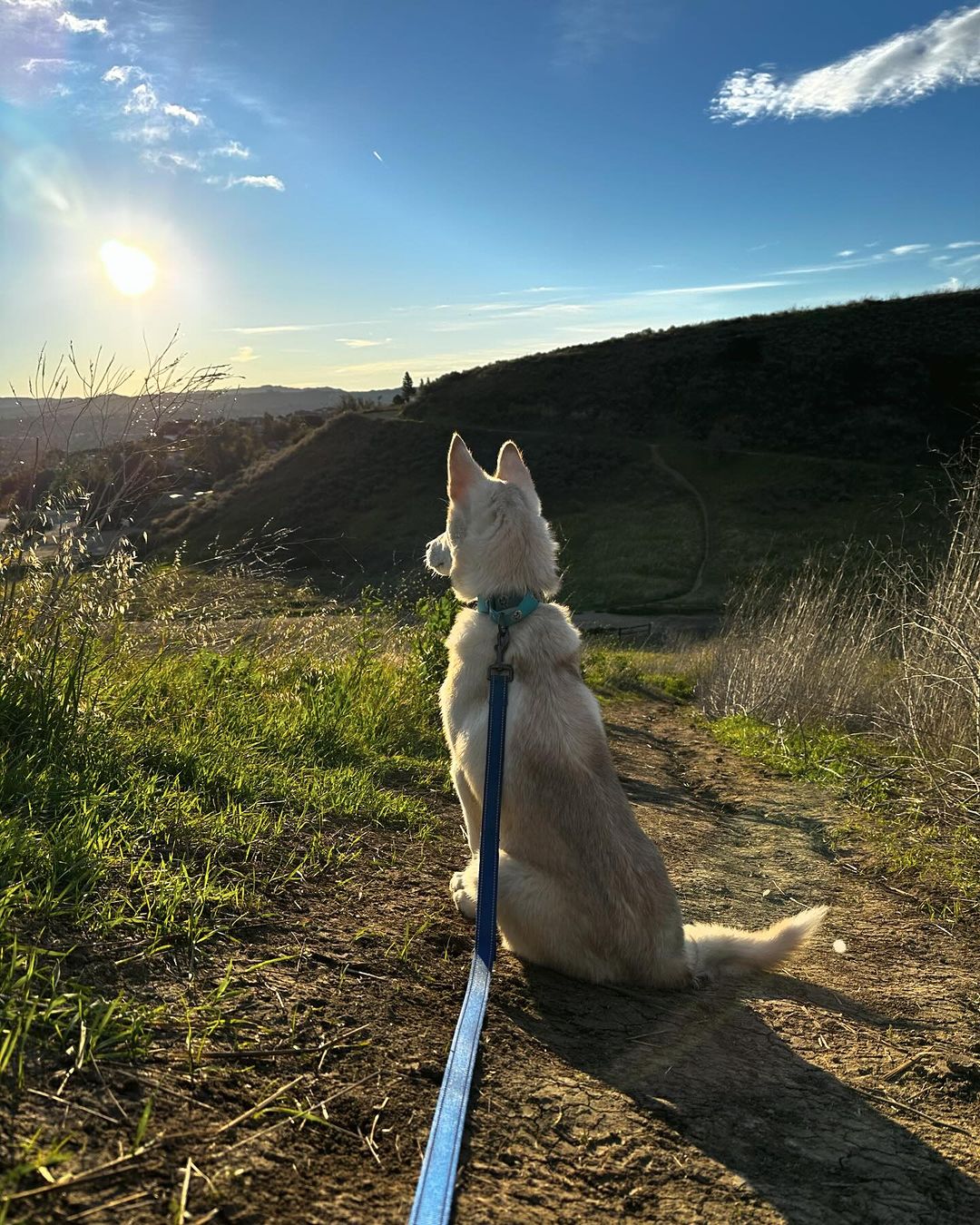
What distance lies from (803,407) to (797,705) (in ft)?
163

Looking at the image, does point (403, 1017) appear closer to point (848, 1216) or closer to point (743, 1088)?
point (743, 1088)

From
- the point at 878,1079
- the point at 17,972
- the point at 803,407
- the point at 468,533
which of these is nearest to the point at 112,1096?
the point at 17,972

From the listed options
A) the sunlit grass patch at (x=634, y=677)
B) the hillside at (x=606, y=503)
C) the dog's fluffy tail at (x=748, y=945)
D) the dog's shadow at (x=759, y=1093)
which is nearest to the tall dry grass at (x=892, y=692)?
the sunlit grass patch at (x=634, y=677)

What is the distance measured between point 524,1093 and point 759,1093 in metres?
0.79

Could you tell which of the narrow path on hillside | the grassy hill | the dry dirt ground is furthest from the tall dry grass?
the narrow path on hillside

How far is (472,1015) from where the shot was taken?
7.84 feet

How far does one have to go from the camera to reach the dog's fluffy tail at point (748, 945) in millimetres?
3295

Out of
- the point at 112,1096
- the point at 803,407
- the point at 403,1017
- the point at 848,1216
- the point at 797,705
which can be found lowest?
the point at 797,705

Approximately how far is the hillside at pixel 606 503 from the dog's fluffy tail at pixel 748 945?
33.0 meters

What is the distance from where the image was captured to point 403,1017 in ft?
8.01

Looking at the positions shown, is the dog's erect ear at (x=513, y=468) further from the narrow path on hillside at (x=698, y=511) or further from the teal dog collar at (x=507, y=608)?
the narrow path on hillside at (x=698, y=511)

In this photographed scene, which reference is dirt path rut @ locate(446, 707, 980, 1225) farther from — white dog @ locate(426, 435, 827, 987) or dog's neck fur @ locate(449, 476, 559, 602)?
dog's neck fur @ locate(449, 476, 559, 602)

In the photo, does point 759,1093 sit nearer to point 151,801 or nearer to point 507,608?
point 507,608

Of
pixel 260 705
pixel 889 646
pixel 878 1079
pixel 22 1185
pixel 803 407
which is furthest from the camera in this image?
pixel 803 407
